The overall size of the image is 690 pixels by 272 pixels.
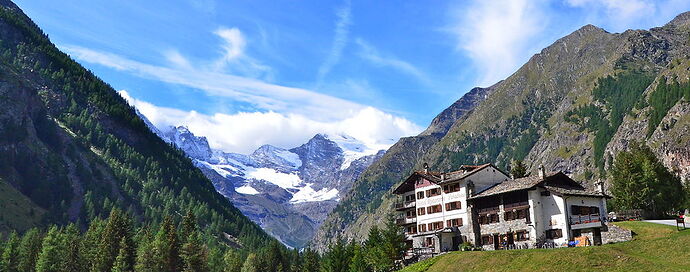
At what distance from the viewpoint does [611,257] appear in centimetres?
6562

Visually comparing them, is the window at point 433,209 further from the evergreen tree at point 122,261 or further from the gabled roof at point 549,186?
the evergreen tree at point 122,261

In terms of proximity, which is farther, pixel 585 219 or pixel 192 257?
pixel 192 257

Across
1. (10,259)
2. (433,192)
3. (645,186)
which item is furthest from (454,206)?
(10,259)

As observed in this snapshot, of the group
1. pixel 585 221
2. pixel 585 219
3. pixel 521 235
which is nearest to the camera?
pixel 585 221

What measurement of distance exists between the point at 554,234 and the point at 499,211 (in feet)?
32.6

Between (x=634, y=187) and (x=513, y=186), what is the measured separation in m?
26.7

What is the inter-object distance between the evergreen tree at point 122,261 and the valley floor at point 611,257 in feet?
244

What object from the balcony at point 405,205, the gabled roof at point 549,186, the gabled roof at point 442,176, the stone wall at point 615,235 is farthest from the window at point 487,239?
the balcony at point 405,205

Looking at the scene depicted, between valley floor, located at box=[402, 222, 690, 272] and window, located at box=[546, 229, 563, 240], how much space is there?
978cm

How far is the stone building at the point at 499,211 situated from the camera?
89.8 meters

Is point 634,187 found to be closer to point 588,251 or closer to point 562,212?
point 562,212

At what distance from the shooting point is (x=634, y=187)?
106312mm

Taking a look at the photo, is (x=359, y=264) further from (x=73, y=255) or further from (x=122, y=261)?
(x=73, y=255)

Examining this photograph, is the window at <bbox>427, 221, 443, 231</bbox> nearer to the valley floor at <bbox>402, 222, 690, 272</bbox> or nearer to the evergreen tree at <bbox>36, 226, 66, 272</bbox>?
the valley floor at <bbox>402, 222, 690, 272</bbox>
